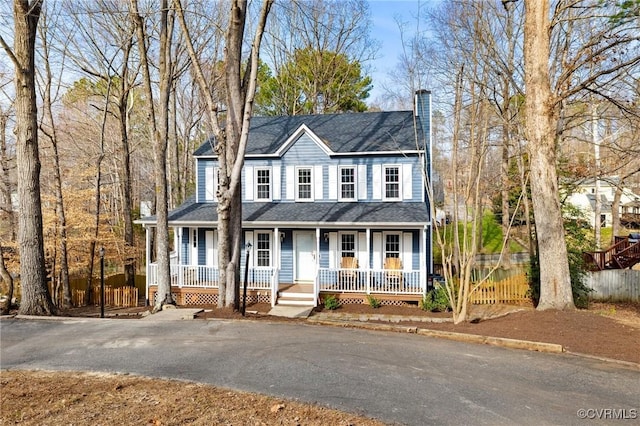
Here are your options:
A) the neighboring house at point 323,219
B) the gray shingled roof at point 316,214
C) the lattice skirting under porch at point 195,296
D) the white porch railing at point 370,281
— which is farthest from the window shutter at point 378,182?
the lattice skirting under porch at point 195,296

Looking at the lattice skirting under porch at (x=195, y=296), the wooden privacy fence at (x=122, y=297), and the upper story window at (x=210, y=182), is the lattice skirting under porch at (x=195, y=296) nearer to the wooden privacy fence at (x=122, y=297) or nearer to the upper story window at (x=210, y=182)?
the wooden privacy fence at (x=122, y=297)

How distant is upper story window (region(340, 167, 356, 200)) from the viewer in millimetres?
18016

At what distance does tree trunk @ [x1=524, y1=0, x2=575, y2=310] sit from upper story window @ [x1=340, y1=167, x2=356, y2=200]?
7766 mm

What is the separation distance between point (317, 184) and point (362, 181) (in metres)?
1.95

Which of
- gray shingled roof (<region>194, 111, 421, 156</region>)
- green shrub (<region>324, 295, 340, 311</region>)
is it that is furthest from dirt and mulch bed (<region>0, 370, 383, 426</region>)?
gray shingled roof (<region>194, 111, 421, 156</region>)

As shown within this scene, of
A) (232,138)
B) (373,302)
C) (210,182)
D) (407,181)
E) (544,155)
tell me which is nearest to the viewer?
(232,138)

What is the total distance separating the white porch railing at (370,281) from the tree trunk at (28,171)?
8937 mm

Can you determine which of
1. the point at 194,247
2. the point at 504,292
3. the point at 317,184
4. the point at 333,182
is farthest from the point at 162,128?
the point at 504,292

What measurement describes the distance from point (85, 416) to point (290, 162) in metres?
14.4

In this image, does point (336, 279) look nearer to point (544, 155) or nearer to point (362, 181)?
point (362, 181)

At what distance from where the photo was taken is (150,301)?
55.6 feet

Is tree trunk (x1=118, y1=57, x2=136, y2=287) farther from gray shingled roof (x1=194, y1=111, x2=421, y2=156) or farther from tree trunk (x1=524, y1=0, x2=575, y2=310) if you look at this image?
tree trunk (x1=524, y1=0, x2=575, y2=310)

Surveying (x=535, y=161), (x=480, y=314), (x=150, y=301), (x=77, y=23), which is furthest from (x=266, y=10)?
(x=77, y=23)

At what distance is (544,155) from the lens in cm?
1153
